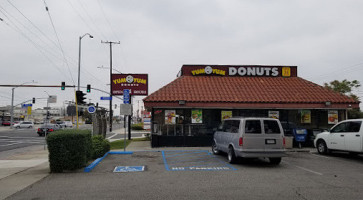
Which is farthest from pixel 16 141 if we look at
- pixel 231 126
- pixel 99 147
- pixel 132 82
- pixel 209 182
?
pixel 209 182

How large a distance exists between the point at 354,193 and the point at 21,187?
8.39 meters

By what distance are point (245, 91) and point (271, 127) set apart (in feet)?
27.0

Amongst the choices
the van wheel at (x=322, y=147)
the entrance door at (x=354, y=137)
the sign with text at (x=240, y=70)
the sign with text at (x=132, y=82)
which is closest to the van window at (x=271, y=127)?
the entrance door at (x=354, y=137)

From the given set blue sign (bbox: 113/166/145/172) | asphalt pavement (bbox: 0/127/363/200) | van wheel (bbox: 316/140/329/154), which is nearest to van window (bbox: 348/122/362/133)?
asphalt pavement (bbox: 0/127/363/200)

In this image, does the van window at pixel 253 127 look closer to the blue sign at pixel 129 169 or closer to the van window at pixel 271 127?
the van window at pixel 271 127

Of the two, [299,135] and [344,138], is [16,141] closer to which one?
[299,135]

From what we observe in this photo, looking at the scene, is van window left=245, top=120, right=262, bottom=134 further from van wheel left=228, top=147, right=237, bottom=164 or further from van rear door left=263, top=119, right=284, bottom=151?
van wheel left=228, top=147, right=237, bottom=164

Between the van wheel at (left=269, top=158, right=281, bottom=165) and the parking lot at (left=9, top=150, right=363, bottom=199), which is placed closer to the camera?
the parking lot at (left=9, top=150, right=363, bottom=199)

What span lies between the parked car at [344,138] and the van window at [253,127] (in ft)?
15.6

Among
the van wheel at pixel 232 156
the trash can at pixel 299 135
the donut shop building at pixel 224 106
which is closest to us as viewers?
the van wheel at pixel 232 156

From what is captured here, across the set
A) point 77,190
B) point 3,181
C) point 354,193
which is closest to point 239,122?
point 354,193

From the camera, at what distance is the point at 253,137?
949 centimetres

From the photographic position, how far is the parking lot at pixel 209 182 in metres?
6.09

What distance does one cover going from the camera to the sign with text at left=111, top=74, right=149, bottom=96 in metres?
21.8
